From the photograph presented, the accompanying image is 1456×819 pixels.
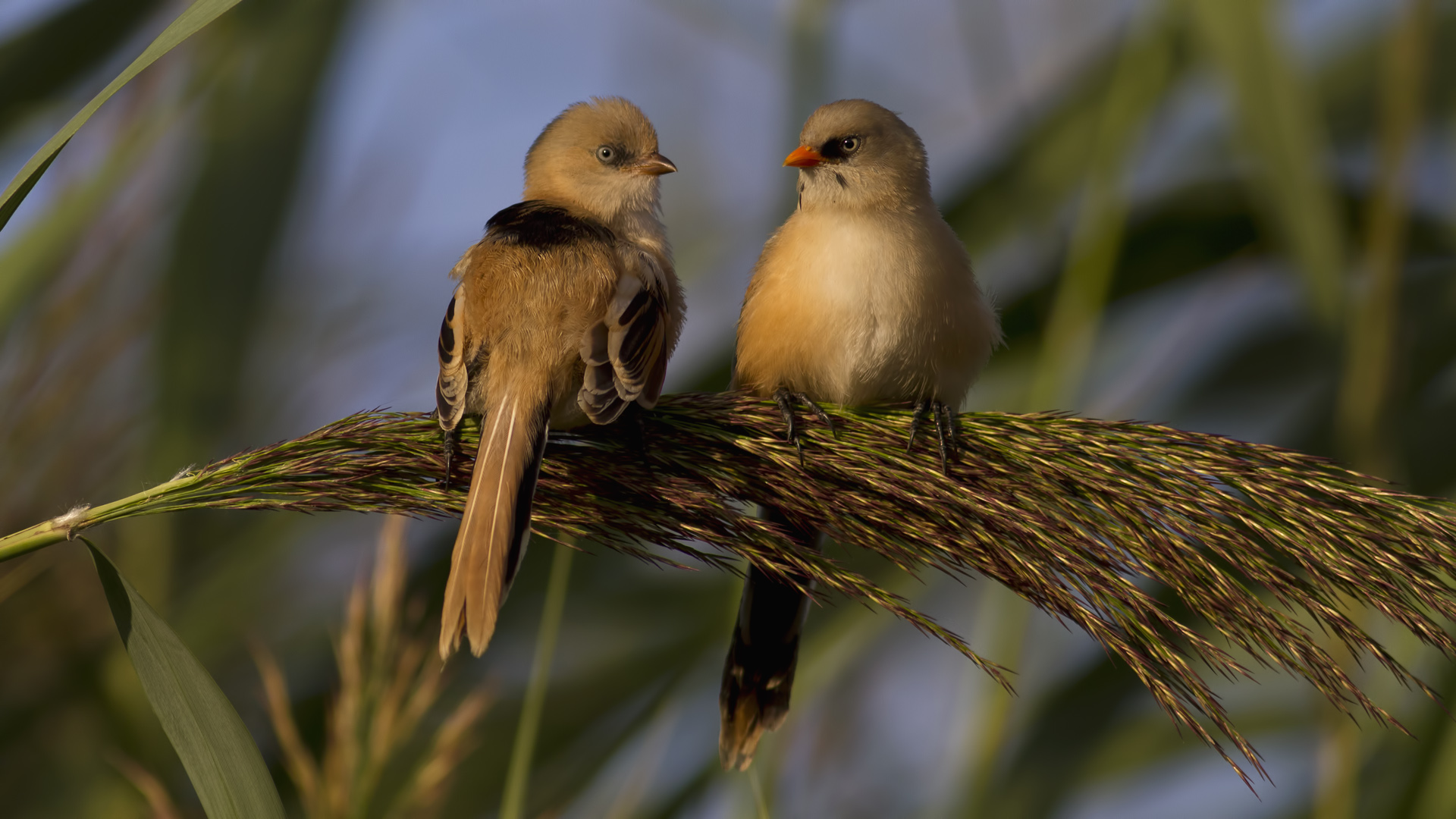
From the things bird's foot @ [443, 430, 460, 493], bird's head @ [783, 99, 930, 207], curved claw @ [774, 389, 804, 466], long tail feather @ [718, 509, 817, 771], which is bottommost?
long tail feather @ [718, 509, 817, 771]

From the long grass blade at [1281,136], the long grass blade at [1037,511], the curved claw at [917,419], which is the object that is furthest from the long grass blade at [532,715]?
the long grass blade at [1281,136]

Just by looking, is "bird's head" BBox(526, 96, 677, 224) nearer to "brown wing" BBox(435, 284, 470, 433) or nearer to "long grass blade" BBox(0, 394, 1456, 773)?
"brown wing" BBox(435, 284, 470, 433)

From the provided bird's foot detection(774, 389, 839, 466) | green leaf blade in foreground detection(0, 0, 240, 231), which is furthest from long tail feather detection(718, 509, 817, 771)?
green leaf blade in foreground detection(0, 0, 240, 231)

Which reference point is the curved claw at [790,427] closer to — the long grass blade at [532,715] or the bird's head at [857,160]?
the long grass blade at [532,715]

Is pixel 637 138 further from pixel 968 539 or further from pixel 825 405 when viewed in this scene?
pixel 968 539

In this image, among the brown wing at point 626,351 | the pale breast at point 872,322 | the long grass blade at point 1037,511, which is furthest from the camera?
the pale breast at point 872,322

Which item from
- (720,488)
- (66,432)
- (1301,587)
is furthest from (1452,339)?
(66,432)

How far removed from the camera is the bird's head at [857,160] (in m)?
2.76

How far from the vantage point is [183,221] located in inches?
108

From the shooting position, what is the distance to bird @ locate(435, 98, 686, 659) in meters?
1.58

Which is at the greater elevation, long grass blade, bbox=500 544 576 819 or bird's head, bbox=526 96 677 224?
bird's head, bbox=526 96 677 224

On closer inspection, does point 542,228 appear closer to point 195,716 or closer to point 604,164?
point 604,164

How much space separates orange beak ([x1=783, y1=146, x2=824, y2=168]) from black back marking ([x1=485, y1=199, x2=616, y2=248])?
1.85 ft

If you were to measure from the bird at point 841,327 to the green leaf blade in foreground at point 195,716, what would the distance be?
101 centimetres
